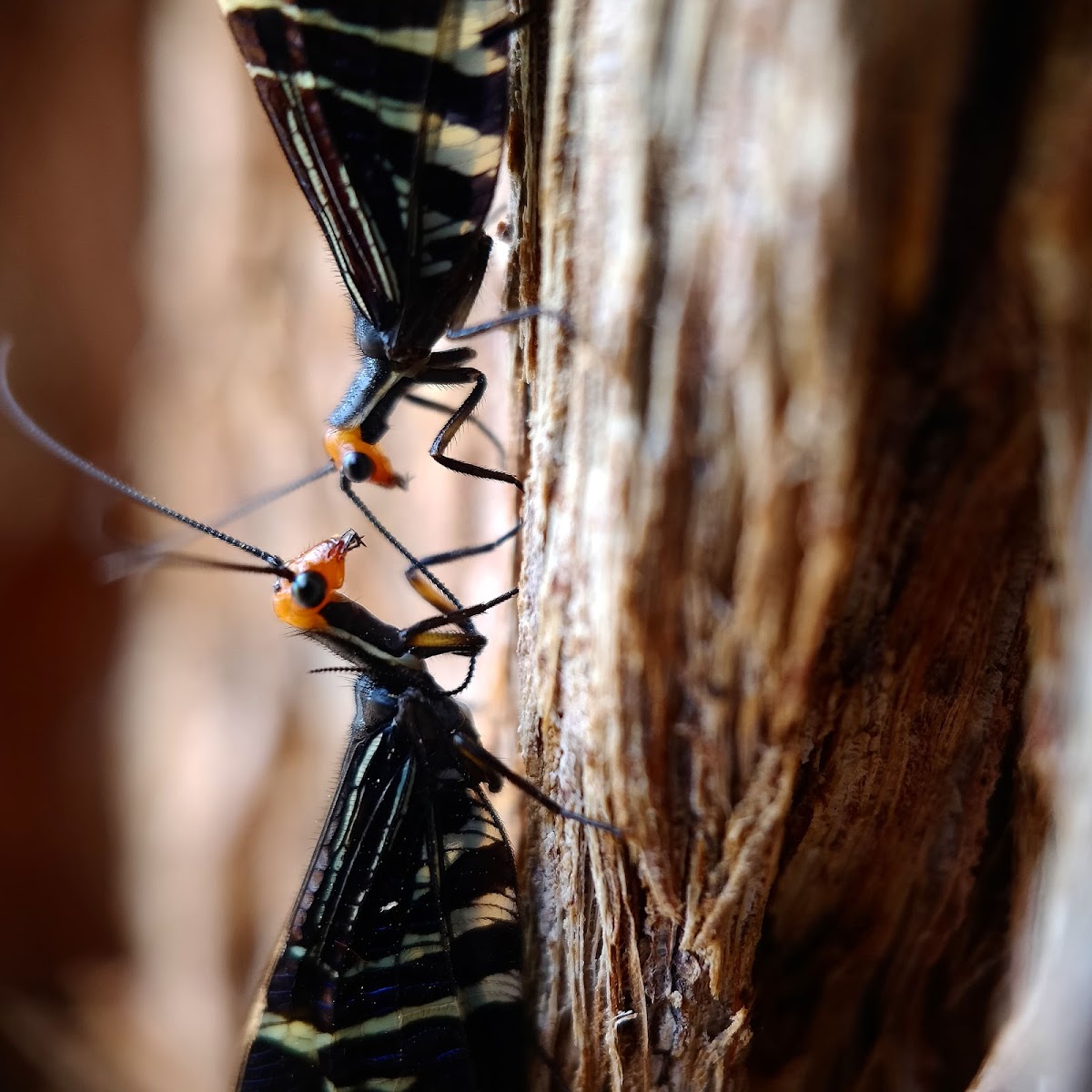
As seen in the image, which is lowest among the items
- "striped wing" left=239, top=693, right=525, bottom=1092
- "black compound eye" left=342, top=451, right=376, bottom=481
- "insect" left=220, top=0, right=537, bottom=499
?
"striped wing" left=239, top=693, right=525, bottom=1092

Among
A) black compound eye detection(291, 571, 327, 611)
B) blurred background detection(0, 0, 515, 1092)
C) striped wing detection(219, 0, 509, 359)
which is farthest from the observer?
blurred background detection(0, 0, 515, 1092)

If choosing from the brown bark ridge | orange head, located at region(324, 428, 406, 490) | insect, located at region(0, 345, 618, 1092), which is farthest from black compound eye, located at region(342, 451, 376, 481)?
the brown bark ridge

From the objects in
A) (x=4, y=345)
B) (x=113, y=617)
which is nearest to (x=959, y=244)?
(x=4, y=345)

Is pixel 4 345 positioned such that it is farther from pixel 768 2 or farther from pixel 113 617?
pixel 768 2

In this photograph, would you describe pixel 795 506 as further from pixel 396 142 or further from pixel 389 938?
pixel 389 938

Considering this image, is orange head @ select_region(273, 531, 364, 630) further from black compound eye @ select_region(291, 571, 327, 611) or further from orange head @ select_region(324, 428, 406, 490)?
orange head @ select_region(324, 428, 406, 490)

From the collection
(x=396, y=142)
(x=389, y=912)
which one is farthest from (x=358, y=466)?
(x=389, y=912)
